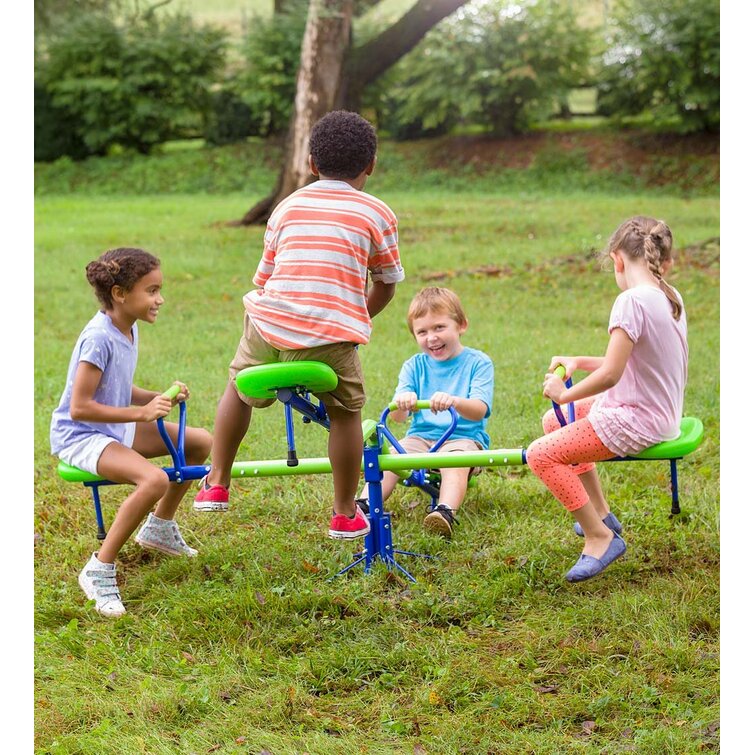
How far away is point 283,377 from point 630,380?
140 cm

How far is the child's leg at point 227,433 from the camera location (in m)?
4.09

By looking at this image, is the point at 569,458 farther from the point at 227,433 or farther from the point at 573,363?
the point at 227,433

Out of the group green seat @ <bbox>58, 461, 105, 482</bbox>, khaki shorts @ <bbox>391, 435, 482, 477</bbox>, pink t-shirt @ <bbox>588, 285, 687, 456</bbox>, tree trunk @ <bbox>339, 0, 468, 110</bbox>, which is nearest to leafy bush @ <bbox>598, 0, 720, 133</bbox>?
tree trunk @ <bbox>339, 0, 468, 110</bbox>

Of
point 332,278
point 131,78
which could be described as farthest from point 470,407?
point 131,78

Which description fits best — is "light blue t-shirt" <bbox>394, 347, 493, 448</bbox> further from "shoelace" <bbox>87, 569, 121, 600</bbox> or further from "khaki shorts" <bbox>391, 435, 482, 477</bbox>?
"shoelace" <bbox>87, 569, 121, 600</bbox>

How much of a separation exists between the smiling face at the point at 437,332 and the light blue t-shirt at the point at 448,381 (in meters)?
0.08

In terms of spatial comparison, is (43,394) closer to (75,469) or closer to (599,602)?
(75,469)

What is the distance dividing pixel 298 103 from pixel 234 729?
37.8 feet

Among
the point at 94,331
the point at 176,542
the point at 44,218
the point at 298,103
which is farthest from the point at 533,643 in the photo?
the point at 44,218

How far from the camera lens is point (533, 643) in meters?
3.86

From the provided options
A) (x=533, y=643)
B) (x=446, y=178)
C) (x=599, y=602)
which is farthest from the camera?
(x=446, y=178)

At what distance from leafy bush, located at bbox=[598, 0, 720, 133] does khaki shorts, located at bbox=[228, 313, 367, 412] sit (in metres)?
17.0

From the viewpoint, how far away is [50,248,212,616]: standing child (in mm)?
4160

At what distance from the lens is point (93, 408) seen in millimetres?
4113
